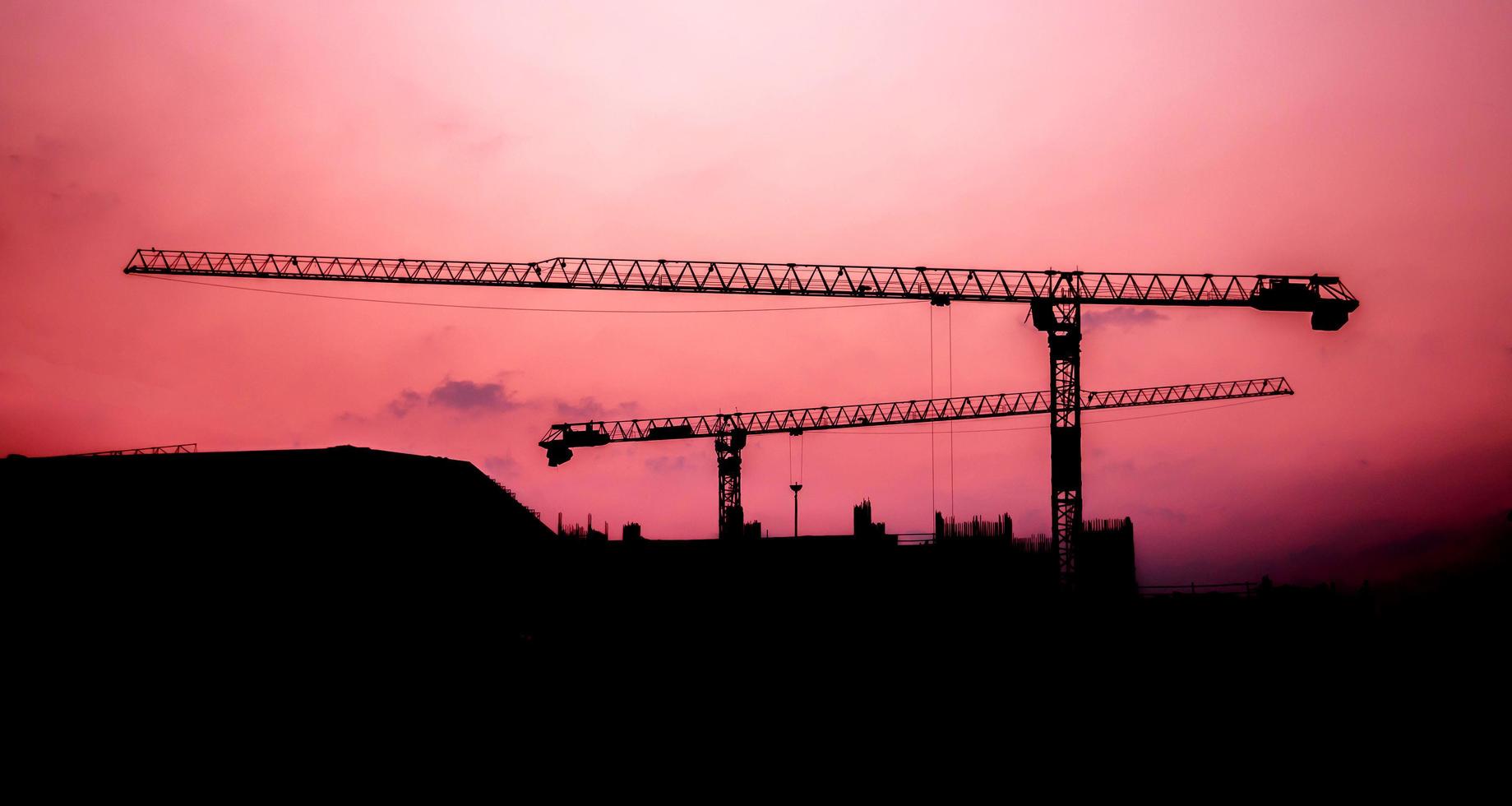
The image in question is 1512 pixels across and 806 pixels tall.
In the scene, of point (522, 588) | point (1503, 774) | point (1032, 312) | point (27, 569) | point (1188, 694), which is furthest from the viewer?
point (1032, 312)

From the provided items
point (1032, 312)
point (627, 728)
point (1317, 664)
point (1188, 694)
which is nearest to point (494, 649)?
point (627, 728)

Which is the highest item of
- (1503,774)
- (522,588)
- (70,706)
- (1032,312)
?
(1032,312)

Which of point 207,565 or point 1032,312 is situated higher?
point 1032,312

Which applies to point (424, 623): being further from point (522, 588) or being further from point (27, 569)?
point (27, 569)

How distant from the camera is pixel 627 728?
37.4 metres

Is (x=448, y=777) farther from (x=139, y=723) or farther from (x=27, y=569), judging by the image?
(x=27, y=569)

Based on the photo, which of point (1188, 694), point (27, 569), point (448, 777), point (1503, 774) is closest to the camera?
point (448, 777)

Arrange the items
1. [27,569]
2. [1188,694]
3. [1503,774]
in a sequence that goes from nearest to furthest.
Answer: [1503,774]
[27,569]
[1188,694]

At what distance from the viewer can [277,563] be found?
4025 cm

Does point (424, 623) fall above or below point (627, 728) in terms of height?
above

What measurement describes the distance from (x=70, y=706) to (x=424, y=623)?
10853mm

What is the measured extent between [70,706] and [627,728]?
16.1m

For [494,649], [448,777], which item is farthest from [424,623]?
[448,777]

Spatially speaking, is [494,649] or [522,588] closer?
[494,649]
